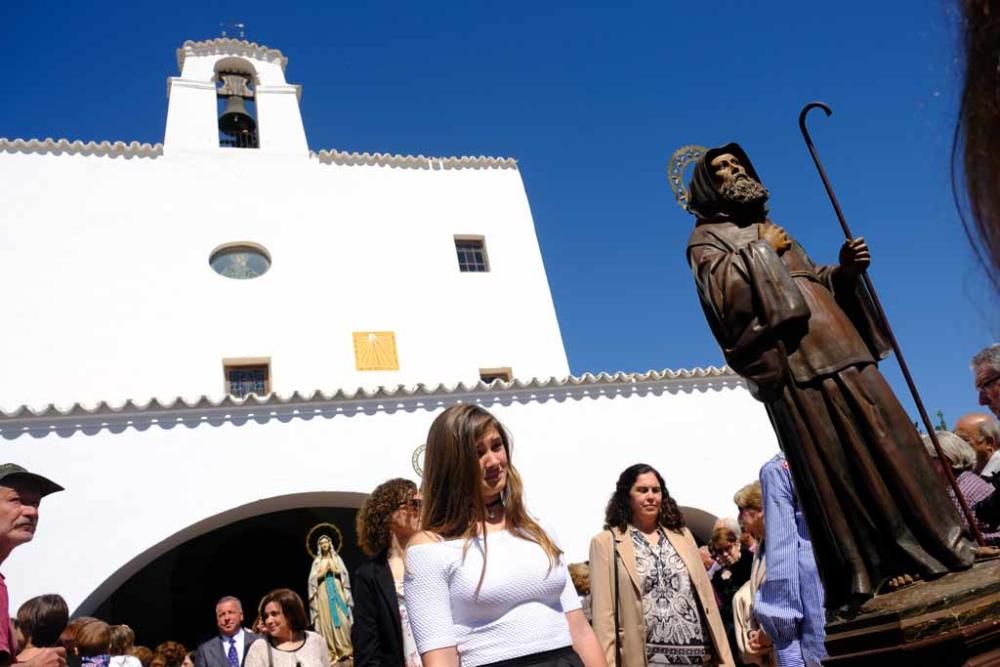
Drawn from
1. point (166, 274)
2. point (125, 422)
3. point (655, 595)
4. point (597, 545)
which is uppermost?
point (166, 274)

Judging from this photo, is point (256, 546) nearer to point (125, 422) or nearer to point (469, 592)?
point (125, 422)

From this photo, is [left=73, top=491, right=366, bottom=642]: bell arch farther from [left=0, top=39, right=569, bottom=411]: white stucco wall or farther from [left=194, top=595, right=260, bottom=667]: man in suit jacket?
[left=194, top=595, right=260, bottom=667]: man in suit jacket

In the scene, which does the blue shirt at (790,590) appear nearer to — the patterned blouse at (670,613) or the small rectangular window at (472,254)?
the patterned blouse at (670,613)

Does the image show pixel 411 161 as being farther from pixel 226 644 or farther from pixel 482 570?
pixel 482 570

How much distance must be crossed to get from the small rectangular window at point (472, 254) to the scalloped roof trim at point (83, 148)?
6.57 meters

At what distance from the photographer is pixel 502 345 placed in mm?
16281

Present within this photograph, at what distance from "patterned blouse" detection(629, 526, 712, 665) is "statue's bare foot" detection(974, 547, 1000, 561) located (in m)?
1.67

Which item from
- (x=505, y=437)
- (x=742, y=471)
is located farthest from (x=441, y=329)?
(x=505, y=437)

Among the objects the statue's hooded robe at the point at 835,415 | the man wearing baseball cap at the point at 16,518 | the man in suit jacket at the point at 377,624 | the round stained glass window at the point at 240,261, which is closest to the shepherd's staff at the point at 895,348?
the statue's hooded robe at the point at 835,415

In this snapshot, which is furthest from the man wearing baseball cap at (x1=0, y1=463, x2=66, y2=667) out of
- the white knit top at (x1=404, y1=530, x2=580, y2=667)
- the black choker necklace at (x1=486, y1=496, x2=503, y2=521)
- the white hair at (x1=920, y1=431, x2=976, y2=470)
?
the white hair at (x1=920, y1=431, x2=976, y2=470)

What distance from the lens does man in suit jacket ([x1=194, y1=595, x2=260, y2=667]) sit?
6.43m

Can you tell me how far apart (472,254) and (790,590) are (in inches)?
573

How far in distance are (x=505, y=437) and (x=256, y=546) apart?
12242 millimetres

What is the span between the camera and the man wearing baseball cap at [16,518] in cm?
322
